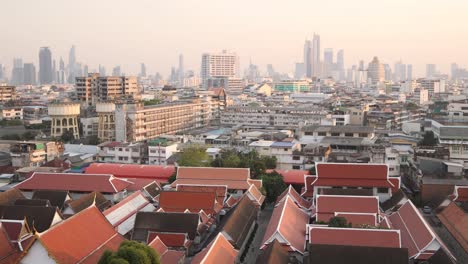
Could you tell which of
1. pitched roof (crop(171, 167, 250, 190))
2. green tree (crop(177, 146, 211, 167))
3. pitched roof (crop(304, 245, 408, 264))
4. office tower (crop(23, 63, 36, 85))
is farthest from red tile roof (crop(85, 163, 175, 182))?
office tower (crop(23, 63, 36, 85))

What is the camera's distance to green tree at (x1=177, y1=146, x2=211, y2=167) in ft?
77.6

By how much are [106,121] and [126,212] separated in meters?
19.8

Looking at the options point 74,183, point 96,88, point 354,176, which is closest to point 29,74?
point 96,88

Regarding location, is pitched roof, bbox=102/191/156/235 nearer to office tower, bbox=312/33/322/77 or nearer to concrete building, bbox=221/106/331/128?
concrete building, bbox=221/106/331/128

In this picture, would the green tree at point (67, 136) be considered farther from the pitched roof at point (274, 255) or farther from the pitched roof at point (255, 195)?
the pitched roof at point (274, 255)

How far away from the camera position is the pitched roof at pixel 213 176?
66.6 ft

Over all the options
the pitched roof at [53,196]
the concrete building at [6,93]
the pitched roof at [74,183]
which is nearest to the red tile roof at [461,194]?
the pitched roof at [74,183]

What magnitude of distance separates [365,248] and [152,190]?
9.93 meters

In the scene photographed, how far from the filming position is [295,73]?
170m

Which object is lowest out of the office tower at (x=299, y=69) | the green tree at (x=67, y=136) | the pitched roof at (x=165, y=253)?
the pitched roof at (x=165, y=253)

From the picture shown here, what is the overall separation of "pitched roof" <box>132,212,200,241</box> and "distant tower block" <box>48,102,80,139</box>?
2112cm

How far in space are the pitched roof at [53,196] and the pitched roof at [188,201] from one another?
10.4ft

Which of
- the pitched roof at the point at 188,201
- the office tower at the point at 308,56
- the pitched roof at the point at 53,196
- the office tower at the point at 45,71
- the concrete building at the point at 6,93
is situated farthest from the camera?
the office tower at the point at 308,56

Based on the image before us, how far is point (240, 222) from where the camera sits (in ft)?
52.6
